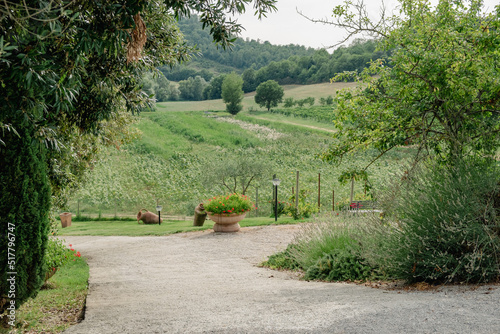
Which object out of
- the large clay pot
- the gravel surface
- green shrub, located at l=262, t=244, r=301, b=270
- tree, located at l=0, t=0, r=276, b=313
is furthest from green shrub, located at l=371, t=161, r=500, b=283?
the large clay pot

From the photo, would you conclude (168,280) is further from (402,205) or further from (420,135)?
(420,135)

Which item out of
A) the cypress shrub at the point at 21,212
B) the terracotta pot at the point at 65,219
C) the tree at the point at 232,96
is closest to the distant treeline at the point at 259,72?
the tree at the point at 232,96

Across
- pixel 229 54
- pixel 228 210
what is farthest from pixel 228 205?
pixel 229 54

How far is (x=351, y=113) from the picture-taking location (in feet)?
21.4

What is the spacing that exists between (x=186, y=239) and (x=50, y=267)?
5871mm

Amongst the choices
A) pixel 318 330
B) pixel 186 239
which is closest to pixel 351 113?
pixel 318 330

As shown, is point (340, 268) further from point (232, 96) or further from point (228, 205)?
point (232, 96)

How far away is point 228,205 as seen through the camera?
1162 centimetres

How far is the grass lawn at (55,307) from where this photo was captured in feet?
13.2

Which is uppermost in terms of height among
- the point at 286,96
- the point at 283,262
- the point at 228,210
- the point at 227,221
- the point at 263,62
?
the point at 263,62

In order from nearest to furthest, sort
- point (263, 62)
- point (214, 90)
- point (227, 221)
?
1. point (227, 221)
2. point (214, 90)
3. point (263, 62)

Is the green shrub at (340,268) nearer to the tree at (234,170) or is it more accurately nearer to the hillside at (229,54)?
the tree at (234,170)

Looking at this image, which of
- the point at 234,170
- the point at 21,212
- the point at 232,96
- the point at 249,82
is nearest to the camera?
the point at 21,212

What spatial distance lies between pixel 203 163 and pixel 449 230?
81.8ft
